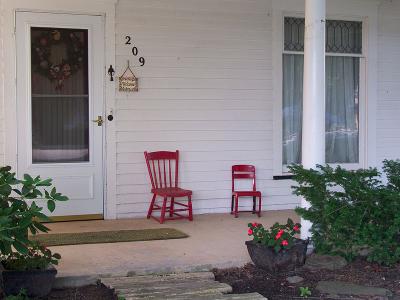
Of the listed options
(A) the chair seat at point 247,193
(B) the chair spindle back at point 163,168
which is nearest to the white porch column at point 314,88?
(A) the chair seat at point 247,193

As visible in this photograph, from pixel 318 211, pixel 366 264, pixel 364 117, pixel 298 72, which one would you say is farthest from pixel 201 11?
pixel 366 264

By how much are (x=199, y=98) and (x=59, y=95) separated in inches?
61.2

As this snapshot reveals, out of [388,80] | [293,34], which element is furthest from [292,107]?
[388,80]

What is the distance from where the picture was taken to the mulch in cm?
461

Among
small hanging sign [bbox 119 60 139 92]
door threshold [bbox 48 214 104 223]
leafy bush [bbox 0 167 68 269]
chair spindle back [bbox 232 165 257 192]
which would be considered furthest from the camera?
chair spindle back [bbox 232 165 257 192]

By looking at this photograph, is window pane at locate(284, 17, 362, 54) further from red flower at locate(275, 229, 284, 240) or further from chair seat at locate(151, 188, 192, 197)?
red flower at locate(275, 229, 284, 240)

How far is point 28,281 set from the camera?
4.18 m

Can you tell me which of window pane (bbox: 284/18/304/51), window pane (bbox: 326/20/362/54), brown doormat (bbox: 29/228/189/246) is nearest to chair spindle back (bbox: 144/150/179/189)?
brown doormat (bbox: 29/228/189/246)

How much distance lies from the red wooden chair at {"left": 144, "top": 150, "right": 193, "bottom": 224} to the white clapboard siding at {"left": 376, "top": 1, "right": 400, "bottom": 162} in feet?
8.91

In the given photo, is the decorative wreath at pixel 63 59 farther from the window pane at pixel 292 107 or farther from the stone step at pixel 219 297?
the stone step at pixel 219 297

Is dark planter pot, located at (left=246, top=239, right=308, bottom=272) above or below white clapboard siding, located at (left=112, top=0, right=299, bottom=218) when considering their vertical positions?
below

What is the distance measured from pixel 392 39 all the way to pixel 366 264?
12.6 feet

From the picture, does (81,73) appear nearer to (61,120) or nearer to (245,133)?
(61,120)

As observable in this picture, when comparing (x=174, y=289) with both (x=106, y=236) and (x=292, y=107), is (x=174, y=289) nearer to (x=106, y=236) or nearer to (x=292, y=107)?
A: (x=106, y=236)
